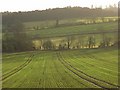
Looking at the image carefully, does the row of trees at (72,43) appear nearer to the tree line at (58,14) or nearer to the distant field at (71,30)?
the distant field at (71,30)

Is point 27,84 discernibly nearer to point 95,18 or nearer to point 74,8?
point 95,18

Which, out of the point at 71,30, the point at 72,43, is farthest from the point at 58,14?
the point at 72,43

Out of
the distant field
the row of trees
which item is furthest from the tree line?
the row of trees

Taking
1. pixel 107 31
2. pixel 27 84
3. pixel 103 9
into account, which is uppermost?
pixel 103 9

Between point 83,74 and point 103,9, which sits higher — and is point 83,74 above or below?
below

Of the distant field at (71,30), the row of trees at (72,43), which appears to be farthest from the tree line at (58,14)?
the row of trees at (72,43)

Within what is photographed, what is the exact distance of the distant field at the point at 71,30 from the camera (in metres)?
89.4

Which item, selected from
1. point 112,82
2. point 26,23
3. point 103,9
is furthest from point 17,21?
point 112,82

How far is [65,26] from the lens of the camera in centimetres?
9900

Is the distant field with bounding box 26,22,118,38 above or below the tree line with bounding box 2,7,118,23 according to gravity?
below

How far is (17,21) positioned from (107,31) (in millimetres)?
32096

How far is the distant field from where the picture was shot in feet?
293

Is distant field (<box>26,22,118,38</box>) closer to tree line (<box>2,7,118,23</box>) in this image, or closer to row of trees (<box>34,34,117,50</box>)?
row of trees (<box>34,34,117,50</box>)

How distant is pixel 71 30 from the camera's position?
93562 millimetres
